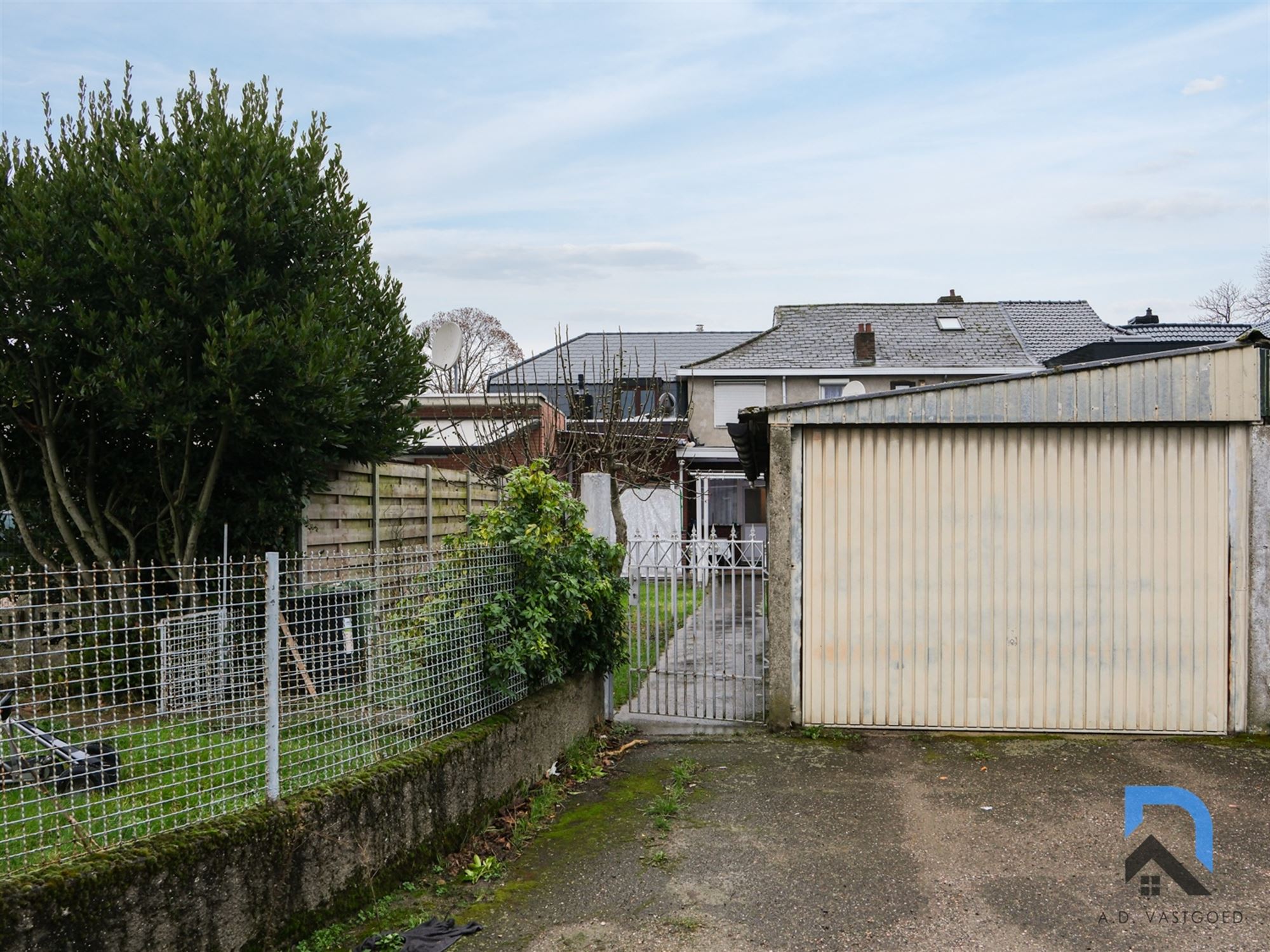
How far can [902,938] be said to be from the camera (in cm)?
450

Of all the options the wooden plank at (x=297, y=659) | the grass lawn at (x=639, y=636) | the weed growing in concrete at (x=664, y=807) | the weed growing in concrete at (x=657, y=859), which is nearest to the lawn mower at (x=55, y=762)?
the wooden plank at (x=297, y=659)

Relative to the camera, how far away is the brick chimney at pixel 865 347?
95.3 feet

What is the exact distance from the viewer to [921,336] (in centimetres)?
3042

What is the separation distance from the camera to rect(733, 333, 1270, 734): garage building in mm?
8000

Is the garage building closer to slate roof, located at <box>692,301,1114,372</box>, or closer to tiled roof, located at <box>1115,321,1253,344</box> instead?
tiled roof, located at <box>1115,321,1253,344</box>

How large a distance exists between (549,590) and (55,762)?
3.76m

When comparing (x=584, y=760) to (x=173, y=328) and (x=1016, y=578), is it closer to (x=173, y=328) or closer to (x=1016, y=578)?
(x=1016, y=578)

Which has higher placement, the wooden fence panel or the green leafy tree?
the green leafy tree

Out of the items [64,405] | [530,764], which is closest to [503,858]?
[530,764]

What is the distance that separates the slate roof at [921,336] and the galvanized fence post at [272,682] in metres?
25.2

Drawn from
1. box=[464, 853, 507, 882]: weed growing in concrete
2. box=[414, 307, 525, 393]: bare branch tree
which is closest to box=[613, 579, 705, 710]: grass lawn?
box=[464, 853, 507, 882]: weed growing in concrete

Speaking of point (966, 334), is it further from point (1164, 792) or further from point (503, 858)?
point (503, 858)

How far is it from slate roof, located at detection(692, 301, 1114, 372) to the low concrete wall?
79.6ft

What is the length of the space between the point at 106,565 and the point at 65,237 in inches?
96.5
